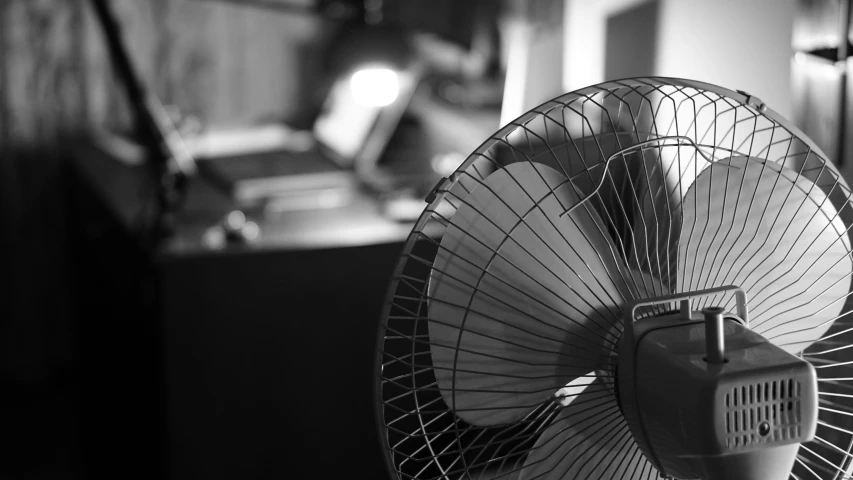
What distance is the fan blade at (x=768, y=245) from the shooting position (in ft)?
2.41

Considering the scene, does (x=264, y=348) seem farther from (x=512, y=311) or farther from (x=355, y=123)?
(x=355, y=123)

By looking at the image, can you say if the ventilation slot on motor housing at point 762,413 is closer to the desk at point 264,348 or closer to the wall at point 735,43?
the wall at point 735,43

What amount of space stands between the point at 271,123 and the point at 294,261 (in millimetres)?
1211

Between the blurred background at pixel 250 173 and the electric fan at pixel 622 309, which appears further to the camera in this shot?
→ the blurred background at pixel 250 173

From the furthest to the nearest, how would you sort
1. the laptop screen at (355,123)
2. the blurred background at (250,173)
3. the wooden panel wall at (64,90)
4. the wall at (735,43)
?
the wooden panel wall at (64,90), the laptop screen at (355,123), the blurred background at (250,173), the wall at (735,43)

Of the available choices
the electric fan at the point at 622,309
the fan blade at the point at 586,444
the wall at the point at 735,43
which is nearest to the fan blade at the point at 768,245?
the electric fan at the point at 622,309

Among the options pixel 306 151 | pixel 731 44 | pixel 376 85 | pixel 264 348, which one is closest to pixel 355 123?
pixel 306 151

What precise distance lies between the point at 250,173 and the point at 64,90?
2.69 feet

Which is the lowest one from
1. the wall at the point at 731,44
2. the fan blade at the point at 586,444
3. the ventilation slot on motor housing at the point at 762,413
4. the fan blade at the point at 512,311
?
the fan blade at the point at 586,444

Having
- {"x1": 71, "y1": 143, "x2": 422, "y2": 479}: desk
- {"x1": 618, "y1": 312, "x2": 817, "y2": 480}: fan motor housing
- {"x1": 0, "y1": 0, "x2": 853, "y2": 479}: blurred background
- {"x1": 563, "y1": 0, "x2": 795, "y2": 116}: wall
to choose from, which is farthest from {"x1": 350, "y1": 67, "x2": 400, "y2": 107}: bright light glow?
{"x1": 618, "y1": 312, "x2": 817, "y2": 480}: fan motor housing

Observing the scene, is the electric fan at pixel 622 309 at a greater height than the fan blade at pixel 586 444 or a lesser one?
greater

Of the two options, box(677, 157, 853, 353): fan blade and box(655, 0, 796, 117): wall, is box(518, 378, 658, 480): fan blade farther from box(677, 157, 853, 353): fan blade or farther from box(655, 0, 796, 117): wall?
box(655, 0, 796, 117): wall

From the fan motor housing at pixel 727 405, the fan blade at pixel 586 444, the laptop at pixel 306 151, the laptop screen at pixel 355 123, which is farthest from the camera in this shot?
the laptop screen at pixel 355 123

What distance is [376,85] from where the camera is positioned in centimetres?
178
